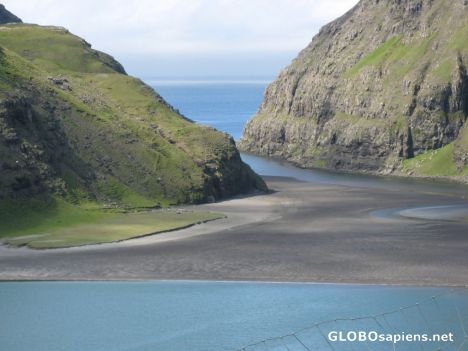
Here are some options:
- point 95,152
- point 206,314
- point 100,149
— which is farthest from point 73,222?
point 206,314

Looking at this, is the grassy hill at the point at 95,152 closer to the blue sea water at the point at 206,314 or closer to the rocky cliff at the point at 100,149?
the rocky cliff at the point at 100,149

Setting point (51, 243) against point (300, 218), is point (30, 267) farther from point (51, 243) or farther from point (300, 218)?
point (300, 218)

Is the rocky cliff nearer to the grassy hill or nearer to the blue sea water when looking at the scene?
the grassy hill

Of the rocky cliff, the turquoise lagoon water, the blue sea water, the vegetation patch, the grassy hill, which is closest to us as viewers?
the blue sea water

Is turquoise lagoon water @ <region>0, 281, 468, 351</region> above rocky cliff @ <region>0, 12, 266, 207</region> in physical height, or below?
below

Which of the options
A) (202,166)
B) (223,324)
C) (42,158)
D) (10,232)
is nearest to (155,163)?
(202,166)

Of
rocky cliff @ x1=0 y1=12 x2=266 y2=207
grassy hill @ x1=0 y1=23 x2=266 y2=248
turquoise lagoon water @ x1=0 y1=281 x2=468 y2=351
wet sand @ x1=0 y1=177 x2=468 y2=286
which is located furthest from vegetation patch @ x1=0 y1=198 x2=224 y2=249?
turquoise lagoon water @ x1=0 y1=281 x2=468 y2=351

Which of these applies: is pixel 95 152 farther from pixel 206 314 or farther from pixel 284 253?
pixel 206 314
